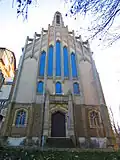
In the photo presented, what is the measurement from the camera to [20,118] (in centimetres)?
1543

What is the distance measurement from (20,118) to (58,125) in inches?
150

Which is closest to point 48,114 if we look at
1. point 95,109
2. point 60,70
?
point 95,109

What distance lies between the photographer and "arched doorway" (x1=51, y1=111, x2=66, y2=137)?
1478 cm

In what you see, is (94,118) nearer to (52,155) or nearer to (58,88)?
(58,88)

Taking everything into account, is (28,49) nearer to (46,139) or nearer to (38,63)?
(38,63)

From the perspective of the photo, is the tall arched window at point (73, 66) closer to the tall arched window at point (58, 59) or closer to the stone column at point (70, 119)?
the tall arched window at point (58, 59)

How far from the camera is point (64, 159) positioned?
7.93 m

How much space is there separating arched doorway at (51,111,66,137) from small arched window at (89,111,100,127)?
9.10ft

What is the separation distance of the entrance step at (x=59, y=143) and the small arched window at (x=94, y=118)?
11.0ft

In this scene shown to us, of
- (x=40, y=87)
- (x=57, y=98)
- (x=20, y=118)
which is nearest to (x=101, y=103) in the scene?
(x=57, y=98)

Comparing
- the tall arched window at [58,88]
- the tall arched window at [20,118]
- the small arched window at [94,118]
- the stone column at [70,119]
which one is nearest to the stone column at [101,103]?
the small arched window at [94,118]

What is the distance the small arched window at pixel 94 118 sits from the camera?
15.4m

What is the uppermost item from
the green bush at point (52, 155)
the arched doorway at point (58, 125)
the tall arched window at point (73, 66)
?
the tall arched window at point (73, 66)

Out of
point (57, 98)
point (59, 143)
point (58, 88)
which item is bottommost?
point (59, 143)
